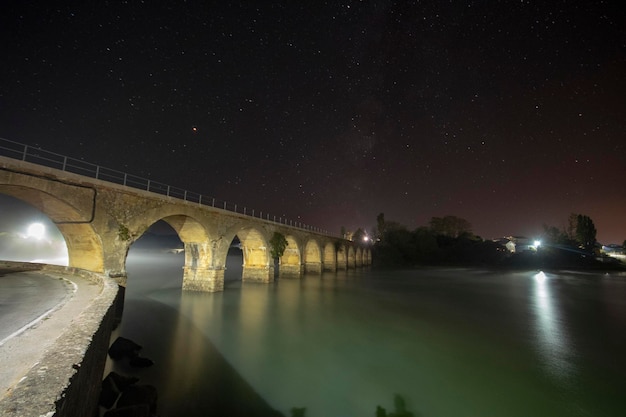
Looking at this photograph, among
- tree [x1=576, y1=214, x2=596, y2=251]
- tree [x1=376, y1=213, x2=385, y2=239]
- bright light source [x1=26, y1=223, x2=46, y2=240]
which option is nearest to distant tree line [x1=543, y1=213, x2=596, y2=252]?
tree [x1=576, y1=214, x2=596, y2=251]

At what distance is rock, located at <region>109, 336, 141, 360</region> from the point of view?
1001 centimetres

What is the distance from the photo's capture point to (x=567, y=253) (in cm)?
8375

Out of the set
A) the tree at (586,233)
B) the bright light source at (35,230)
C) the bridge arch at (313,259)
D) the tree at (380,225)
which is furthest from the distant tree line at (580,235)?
the bright light source at (35,230)

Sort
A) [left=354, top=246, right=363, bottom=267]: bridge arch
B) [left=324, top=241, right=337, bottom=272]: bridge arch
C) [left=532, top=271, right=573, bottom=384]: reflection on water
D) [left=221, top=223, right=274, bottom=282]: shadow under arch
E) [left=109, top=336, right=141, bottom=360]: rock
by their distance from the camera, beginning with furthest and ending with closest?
[left=354, top=246, right=363, bottom=267]: bridge arch
[left=324, top=241, right=337, bottom=272]: bridge arch
[left=221, top=223, right=274, bottom=282]: shadow under arch
[left=532, top=271, right=573, bottom=384]: reflection on water
[left=109, top=336, right=141, bottom=360]: rock

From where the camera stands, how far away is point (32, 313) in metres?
6.52

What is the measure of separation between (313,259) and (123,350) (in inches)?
1273

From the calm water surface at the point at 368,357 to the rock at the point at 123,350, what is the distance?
0.60 m

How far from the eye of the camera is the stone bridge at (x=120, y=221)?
11742 millimetres

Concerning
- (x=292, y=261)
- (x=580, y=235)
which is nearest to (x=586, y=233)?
(x=580, y=235)

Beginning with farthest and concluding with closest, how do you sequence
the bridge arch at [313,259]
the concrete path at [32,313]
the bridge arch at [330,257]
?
the bridge arch at [330,257] < the bridge arch at [313,259] < the concrete path at [32,313]

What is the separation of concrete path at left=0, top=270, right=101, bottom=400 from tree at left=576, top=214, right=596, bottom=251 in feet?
381

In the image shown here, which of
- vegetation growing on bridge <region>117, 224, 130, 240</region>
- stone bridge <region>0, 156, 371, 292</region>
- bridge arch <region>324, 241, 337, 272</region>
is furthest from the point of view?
bridge arch <region>324, 241, 337, 272</region>

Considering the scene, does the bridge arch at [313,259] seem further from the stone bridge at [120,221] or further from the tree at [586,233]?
the tree at [586,233]

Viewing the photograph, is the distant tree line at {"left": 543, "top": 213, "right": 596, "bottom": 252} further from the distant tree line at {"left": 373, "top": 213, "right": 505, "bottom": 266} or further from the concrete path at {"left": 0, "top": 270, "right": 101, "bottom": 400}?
the concrete path at {"left": 0, "top": 270, "right": 101, "bottom": 400}
